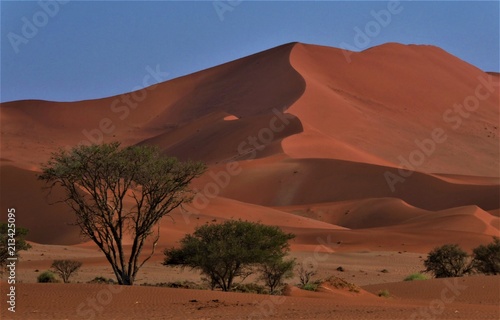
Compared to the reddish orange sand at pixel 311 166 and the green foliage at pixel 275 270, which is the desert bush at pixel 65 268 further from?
the green foliage at pixel 275 270

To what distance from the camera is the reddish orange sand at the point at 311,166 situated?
66.6 ft

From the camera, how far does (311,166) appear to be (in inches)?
2830

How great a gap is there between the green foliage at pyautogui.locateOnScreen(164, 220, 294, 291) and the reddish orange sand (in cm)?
347

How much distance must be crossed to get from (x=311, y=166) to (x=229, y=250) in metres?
47.5

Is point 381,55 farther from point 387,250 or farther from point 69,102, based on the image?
point 387,250

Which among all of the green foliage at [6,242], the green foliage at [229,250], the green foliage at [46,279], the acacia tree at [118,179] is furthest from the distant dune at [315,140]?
the acacia tree at [118,179]

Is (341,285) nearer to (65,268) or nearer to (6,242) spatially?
(65,268)

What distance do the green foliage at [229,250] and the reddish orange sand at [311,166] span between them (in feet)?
11.4

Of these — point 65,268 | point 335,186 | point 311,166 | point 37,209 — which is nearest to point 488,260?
point 65,268

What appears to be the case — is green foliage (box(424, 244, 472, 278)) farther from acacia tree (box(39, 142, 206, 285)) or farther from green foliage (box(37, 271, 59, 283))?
green foliage (box(37, 271, 59, 283))

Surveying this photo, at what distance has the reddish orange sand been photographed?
2030cm

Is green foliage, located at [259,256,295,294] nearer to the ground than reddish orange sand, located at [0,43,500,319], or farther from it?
nearer to the ground

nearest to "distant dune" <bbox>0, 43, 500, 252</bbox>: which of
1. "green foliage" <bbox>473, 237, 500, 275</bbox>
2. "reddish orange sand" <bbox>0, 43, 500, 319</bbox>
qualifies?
"reddish orange sand" <bbox>0, 43, 500, 319</bbox>

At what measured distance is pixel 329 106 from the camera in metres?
95.9
